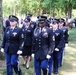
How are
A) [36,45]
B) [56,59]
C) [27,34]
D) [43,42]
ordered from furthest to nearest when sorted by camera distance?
1. [27,34]
2. [56,59]
3. [36,45]
4. [43,42]

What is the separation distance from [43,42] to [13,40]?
3.90 ft

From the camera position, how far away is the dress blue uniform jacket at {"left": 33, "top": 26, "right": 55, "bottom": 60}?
7.90 meters

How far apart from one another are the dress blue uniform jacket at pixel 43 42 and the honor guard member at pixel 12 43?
86 centimetres

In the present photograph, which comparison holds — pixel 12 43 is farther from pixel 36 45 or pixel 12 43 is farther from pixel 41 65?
pixel 41 65

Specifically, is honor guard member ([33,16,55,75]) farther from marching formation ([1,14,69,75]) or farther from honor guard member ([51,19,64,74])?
honor guard member ([51,19,64,74])

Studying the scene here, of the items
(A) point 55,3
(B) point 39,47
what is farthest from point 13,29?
(A) point 55,3

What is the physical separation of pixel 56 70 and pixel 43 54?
2.28 metres

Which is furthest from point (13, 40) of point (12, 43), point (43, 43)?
point (43, 43)

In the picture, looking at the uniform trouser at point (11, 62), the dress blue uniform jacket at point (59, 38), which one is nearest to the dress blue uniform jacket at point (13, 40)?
the uniform trouser at point (11, 62)

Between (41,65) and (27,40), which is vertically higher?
(27,40)

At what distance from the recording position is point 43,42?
26.0 ft

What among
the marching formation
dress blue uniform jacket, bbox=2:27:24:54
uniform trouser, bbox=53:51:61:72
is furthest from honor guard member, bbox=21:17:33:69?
dress blue uniform jacket, bbox=2:27:24:54

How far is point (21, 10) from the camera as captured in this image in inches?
2586

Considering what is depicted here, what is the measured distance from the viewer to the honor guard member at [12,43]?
859 centimetres
